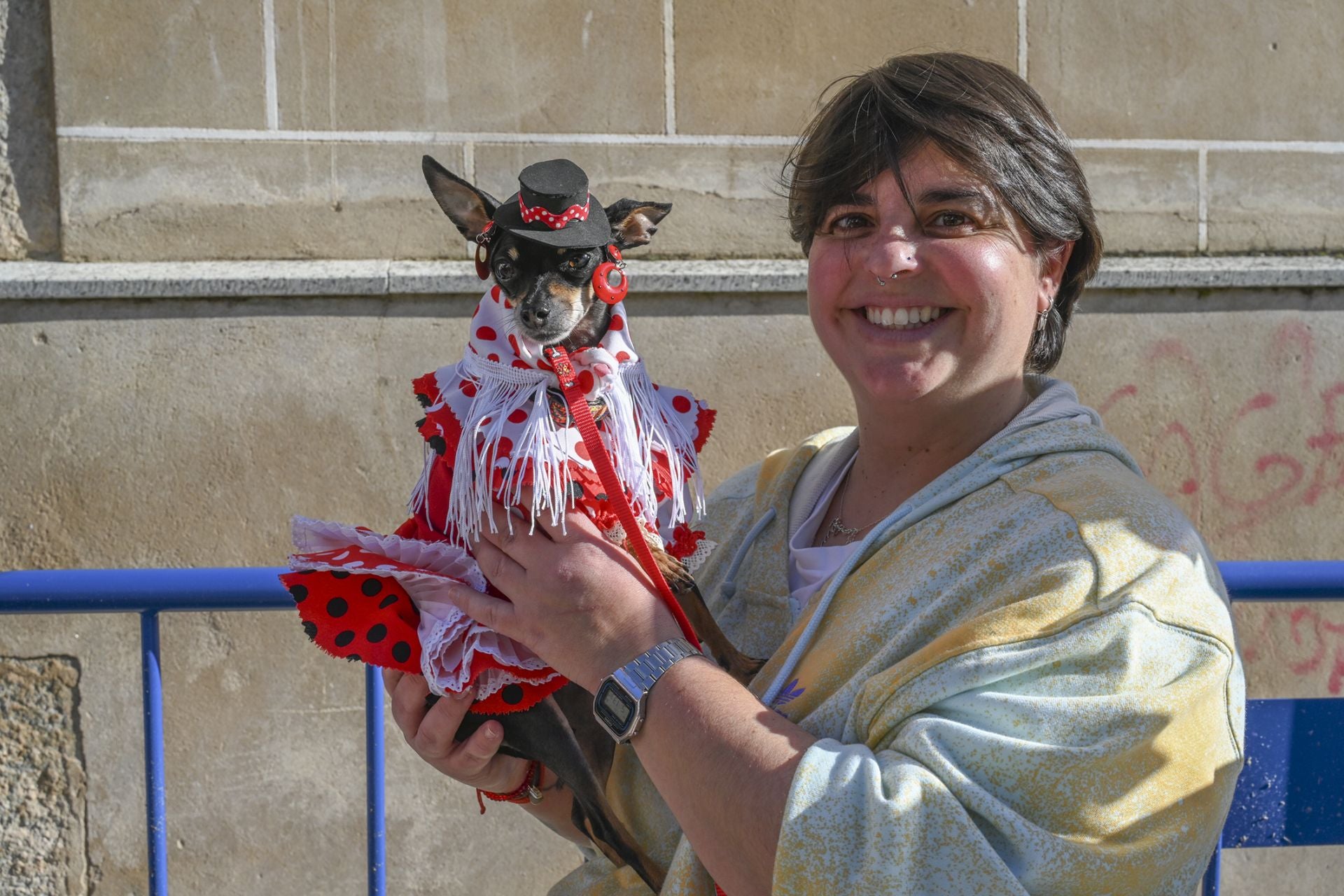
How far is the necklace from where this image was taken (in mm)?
1856

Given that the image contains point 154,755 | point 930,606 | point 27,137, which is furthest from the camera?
point 27,137

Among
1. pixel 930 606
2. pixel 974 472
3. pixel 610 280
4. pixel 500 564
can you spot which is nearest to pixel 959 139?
pixel 974 472

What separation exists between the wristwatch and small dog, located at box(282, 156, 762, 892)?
0.98 feet

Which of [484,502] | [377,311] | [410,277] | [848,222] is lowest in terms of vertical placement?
[484,502]

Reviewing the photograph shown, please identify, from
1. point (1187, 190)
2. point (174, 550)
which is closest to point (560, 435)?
point (174, 550)

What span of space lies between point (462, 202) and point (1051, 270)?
956mm

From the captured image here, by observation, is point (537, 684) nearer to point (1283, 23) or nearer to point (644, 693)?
Result: point (644, 693)

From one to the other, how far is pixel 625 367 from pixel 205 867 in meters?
3.05

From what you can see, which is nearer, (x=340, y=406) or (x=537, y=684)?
(x=537, y=684)

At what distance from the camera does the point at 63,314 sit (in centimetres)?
387

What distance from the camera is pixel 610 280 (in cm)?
190

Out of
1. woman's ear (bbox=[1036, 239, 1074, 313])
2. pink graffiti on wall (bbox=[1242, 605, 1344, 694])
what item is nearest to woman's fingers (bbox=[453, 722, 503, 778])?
woman's ear (bbox=[1036, 239, 1074, 313])

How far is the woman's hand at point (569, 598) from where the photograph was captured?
5.14 feet

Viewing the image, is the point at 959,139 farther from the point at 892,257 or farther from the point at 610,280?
the point at 610,280
